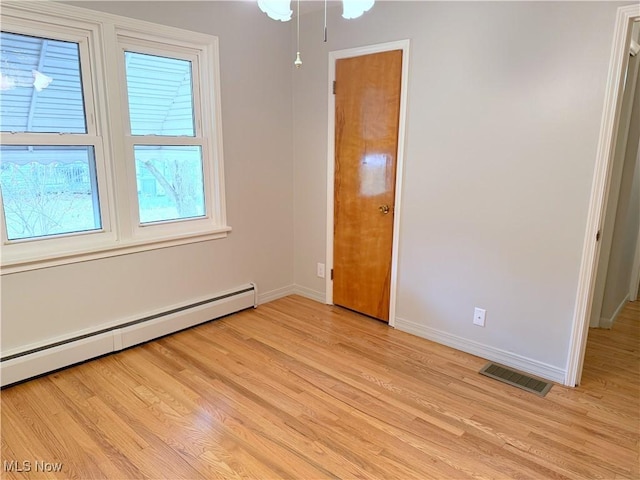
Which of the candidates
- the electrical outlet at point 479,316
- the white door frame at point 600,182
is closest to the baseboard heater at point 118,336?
the electrical outlet at point 479,316

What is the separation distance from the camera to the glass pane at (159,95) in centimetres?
278

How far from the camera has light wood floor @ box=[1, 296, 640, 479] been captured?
1.86 metres

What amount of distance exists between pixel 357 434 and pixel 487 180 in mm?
1735

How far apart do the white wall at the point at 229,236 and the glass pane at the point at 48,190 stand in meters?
0.28

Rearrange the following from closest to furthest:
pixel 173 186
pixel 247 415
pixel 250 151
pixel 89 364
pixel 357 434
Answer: pixel 357 434
pixel 247 415
pixel 89 364
pixel 173 186
pixel 250 151

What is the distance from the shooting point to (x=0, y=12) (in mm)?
2166

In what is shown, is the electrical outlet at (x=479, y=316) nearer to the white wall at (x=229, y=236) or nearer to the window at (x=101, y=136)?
the white wall at (x=229, y=236)

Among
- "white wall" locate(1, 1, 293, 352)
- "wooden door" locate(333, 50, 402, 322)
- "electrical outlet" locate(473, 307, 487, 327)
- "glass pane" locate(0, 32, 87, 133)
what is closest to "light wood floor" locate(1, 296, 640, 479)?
"electrical outlet" locate(473, 307, 487, 327)

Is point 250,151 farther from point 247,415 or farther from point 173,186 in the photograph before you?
point 247,415

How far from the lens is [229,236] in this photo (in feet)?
11.2

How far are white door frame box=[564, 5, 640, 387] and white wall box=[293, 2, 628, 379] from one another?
0.04 metres

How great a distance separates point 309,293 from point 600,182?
2510 millimetres

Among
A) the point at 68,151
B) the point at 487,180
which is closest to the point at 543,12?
the point at 487,180

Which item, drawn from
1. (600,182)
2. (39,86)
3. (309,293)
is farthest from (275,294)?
(600,182)
